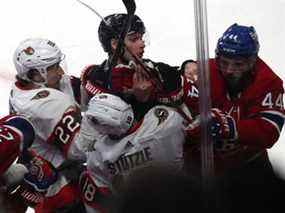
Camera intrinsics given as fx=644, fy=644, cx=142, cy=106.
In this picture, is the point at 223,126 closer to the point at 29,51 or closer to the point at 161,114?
the point at 161,114

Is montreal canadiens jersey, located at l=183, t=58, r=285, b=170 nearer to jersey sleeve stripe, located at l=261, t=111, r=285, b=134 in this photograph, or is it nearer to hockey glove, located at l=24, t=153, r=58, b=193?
jersey sleeve stripe, located at l=261, t=111, r=285, b=134

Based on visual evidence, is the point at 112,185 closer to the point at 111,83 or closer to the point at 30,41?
the point at 111,83

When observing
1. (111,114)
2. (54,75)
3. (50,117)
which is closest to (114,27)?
(54,75)

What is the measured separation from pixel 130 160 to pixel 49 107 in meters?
0.30

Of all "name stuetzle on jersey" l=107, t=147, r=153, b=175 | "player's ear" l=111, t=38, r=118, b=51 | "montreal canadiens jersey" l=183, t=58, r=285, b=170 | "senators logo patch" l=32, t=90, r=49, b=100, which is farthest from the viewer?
"player's ear" l=111, t=38, r=118, b=51

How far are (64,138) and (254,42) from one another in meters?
0.49

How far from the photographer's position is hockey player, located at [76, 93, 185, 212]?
132 cm

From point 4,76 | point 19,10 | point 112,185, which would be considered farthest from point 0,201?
point 19,10

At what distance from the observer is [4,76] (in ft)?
9.56

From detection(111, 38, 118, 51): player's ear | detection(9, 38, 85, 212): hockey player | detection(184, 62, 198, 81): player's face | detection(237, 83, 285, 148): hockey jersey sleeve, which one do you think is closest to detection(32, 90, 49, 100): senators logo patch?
detection(9, 38, 85, 212): hockey player

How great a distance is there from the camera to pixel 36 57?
1.61 m

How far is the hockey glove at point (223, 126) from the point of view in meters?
1.34

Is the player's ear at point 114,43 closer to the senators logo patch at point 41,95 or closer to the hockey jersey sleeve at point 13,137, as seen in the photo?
the senators logo patch at point 41,95

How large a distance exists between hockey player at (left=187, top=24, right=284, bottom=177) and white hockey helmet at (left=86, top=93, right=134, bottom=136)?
195 mm
